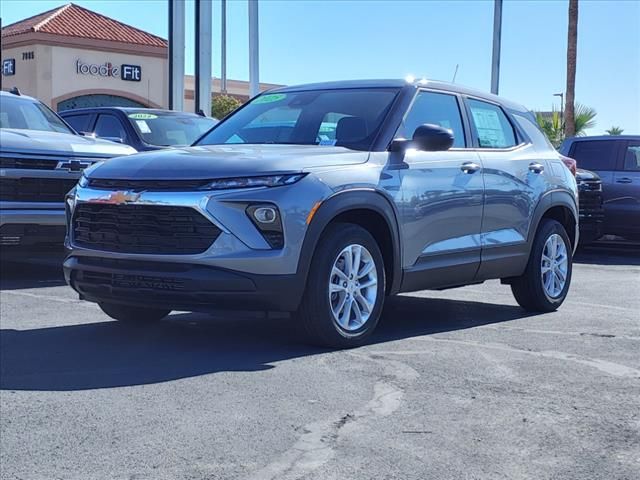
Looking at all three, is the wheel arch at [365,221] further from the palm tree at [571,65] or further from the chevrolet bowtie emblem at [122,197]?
the palm tree at [571,65]

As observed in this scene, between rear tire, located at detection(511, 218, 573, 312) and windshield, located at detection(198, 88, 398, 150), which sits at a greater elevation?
windshield, located at detection(198, 88, 398, 150)

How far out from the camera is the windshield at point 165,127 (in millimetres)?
11531

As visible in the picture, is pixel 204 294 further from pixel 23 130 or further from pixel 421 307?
pixel 23 130

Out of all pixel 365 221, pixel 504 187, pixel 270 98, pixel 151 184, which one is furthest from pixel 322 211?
pixel 504 187

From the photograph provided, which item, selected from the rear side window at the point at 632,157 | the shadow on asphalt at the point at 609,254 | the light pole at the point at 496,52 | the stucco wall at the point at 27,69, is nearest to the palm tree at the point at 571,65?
the light pole at the point at 496,52

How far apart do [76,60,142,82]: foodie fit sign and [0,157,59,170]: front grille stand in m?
29.4

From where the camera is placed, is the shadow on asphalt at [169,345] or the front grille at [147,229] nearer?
the shadow on asphalt at [169,345]

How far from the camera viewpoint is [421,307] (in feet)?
27.6

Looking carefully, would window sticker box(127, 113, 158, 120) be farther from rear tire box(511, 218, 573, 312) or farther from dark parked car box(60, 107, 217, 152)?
rear tire box(511, 218, 573, 312)

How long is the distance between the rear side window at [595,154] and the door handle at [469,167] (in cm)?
773

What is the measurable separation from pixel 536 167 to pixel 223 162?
312cm

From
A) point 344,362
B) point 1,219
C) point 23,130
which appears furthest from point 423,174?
point 23,130

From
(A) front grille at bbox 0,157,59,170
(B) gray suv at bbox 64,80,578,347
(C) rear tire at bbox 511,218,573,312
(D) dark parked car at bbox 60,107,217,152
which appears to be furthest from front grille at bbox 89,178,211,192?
(D) dark parked car at bbox 60,107,217,152

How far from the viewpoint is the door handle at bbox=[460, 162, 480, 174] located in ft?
23.4
